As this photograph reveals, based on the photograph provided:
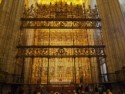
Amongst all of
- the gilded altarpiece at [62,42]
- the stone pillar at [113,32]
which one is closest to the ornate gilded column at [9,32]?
the gilded altarpiece at [62,42]

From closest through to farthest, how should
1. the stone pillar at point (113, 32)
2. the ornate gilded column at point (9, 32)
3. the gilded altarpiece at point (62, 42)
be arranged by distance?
the ornate gilded column at point (9, 32), the stone pillar at point (113, 32), the gilded altarpiece at point (62, 42)

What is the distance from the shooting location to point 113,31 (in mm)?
8781

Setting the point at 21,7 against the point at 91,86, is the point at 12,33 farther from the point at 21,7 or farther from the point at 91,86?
the point at 91,86

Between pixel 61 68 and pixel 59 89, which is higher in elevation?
pixel 61 68

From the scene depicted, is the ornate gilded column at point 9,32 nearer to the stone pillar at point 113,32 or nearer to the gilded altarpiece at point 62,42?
the gilded altarpiece at point 62,42

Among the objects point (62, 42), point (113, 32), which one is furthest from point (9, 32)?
point (62, 42)

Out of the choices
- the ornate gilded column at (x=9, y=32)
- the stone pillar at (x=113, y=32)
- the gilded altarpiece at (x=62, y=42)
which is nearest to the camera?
the ornate gilded column at (x=9, y=32)

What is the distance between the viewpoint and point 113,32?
8.77 m

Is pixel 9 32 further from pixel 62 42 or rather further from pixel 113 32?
pixel 62 42

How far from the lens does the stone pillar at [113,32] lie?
26.9ft

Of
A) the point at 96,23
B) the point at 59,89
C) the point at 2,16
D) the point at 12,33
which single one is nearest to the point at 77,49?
the point at 96,23

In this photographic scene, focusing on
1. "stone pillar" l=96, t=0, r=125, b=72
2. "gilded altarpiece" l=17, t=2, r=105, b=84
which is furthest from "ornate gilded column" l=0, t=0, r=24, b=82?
"stone pillar" l=96, t=0, r=125, b=72

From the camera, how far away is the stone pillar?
8195 millimetres

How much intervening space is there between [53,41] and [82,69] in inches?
132
